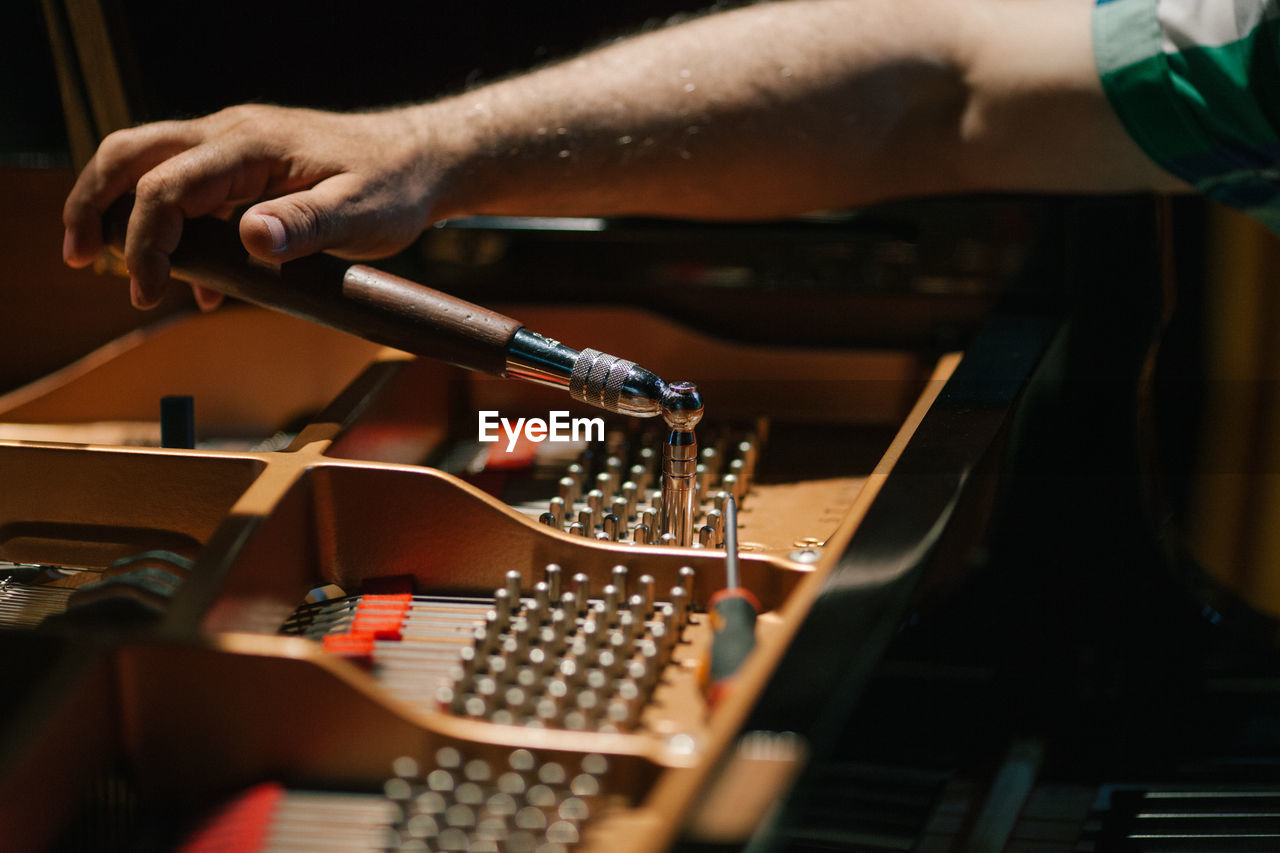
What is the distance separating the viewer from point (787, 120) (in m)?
1.29

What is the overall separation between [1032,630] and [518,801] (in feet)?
2.43

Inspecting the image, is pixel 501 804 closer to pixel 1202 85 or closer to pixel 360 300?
pixel 360 300

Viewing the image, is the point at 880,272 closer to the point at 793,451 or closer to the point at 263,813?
the point at 793,451

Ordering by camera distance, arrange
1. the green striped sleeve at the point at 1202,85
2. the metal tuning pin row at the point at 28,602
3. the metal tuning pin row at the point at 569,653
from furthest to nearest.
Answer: the green striped sleeve at the point at 1202,85 < the metal tuning pin row at the point at 28,602 < the metal tuning pin row at the point at 569,653

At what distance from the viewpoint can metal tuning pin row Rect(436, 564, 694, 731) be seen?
0.73 meters

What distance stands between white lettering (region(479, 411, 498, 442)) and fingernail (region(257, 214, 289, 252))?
314 mm

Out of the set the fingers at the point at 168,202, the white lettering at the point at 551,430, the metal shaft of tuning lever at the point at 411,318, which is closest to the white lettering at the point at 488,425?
the white lettering at the point at 551,430

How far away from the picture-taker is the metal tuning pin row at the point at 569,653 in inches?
28.7

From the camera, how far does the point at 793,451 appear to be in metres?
1.25

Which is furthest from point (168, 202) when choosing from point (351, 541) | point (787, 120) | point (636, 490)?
point (787, 120)

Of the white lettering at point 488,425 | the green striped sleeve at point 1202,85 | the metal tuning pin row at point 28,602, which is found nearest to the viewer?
the metal tuning pin row at point 28,602

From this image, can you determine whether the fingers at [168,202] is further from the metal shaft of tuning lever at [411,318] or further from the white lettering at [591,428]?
the white lettering at [591,428]

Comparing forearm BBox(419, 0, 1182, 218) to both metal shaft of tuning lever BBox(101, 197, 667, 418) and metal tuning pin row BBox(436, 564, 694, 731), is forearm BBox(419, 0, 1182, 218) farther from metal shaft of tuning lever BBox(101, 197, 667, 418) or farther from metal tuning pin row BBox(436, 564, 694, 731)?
metal tuning pin row BBox(436, 564, 694, 731)

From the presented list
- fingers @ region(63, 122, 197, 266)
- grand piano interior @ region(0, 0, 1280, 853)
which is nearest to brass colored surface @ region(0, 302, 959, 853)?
grand piano interior @ region(0, 0, 1280, 853)
